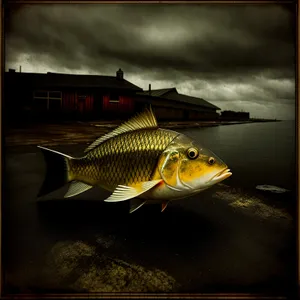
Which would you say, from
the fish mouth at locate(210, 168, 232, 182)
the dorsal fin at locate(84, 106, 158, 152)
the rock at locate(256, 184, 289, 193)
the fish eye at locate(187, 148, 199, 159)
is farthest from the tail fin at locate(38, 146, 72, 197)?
the rock at locate(256, 184, 289, 193)

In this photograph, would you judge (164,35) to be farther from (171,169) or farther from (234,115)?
(171,169)

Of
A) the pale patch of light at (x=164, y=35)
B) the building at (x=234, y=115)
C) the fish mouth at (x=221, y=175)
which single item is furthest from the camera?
the building at (x=234, y=115)

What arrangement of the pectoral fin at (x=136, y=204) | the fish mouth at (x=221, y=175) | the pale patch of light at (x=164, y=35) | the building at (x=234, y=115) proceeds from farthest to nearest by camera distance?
the building at (x=234, y=115) < the pale patch of light at (x=164, y=35) < the pectoral fin at (x=136, y=204) < the fish mouth at (x=221, y=175)


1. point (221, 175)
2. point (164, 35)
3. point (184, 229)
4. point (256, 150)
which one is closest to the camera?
point (221, 175)

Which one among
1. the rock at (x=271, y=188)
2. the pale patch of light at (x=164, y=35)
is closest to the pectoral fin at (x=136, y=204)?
the rock at (x=271, y=188)

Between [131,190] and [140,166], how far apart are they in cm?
12

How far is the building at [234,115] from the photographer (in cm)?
141

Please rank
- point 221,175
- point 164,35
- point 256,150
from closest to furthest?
point 221,175 < point 164,35 < point 256,150

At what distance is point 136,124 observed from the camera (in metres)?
1.22

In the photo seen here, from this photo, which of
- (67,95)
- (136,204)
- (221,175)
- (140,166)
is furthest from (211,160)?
(67,95)

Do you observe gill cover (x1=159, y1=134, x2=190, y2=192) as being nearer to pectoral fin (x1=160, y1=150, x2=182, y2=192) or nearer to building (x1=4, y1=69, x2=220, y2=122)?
pectoral fin (x1=160, y1=150, x2=182, y2=192)

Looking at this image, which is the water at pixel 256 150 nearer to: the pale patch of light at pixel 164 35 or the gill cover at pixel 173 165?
the gill cover at pixel 173 165

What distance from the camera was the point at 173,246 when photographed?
1078mm

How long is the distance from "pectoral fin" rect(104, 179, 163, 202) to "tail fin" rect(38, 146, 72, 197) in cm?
31
